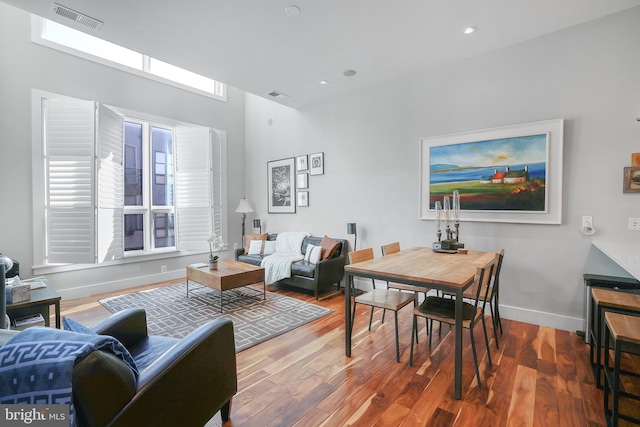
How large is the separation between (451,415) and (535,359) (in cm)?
117

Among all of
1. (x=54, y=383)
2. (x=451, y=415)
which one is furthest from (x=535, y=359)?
(x=54, y=383)

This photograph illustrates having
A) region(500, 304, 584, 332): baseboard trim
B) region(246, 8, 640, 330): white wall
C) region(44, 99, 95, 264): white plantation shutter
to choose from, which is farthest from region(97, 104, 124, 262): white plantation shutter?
Answer: region(500, 304, 584, 332): baseboard trim

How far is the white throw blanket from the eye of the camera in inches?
171

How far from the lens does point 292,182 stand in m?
5.43

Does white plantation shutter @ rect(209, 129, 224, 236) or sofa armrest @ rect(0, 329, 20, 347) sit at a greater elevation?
white plantation shutter @ rect(209, 129, 224, 236)

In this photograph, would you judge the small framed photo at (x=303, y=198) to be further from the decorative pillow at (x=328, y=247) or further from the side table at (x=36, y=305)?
the side table at (x=36, y=305)

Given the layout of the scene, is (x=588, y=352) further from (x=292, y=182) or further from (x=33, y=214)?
(x=33, y=214)

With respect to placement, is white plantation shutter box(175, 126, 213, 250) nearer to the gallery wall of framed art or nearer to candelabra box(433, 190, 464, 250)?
the gallery wall of framed art

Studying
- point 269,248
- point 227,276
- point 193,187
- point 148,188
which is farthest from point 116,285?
point 269,248

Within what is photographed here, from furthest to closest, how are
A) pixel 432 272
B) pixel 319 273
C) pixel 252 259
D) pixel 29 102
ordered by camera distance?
pixel 252 259, pixel 319 273, pixel 29 102, pixel 432 272

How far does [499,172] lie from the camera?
10.8 ft

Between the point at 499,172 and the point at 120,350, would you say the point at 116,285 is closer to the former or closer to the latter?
the point at 120,350

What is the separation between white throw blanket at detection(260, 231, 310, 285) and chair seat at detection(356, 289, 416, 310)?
5.91ft

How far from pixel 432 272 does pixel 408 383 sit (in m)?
0.81
